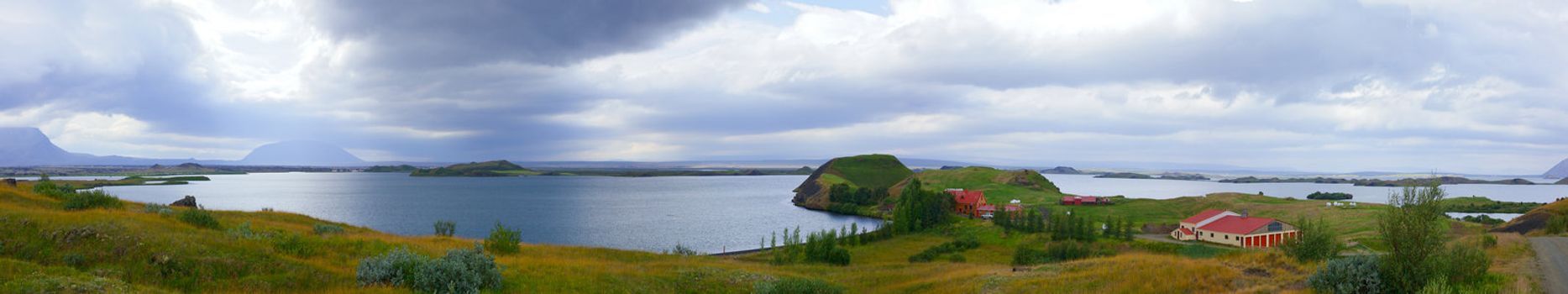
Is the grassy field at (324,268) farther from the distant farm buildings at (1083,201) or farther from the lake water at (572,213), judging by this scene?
the distant farm buildings at (1083,201)

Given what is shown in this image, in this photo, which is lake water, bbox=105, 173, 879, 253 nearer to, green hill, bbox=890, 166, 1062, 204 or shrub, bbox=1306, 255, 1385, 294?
green hill, bbox=890, 166, 1062, 204

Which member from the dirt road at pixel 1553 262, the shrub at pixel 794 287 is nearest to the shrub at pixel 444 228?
the shrub at pixel 794 287

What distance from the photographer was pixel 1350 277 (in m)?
14.8

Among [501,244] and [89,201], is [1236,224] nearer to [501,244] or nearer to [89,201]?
[501,244]

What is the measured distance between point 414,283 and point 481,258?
186 cm

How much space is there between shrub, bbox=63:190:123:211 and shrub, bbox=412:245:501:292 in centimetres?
1813

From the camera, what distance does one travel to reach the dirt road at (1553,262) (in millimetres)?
17395

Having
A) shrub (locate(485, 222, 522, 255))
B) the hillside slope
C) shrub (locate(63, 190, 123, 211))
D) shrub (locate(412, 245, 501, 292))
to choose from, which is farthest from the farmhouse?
shrub (locate(63, 190, 123, 211))

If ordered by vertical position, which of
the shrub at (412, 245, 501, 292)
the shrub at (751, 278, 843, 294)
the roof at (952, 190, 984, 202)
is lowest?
the roof at (952, 190, 984, 202)

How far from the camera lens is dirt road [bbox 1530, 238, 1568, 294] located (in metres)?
17.4

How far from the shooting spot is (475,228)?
102 m

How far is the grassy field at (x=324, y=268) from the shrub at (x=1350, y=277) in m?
1.09

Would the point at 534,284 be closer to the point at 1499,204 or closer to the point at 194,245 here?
the point at 194,245

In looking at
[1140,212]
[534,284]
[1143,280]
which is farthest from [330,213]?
[1140,212]
